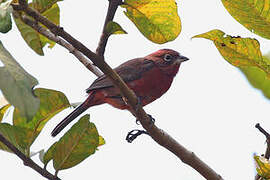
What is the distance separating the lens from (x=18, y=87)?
1723mm

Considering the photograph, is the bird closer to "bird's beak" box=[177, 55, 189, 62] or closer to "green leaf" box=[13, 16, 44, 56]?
"bird's beak" box=[177, 55, 189, 62]

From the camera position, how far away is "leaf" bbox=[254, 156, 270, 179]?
233 cm

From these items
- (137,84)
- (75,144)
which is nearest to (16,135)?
(75,144)

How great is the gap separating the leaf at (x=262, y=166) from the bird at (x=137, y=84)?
252 cm

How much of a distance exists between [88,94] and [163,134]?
2.69 metres

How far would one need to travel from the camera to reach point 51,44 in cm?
373

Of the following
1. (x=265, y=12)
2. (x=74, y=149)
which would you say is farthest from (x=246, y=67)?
(x=74, y=149)

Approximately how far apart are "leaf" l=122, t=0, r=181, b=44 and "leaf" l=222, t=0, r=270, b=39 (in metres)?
0.51

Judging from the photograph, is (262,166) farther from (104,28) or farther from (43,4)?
(43,4)

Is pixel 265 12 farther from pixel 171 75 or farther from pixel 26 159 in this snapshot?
pixel 171 75

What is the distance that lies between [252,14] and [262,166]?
792mm

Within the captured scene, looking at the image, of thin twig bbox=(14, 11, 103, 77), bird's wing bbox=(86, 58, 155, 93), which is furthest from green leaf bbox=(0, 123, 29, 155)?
bird's wing bbox=(86, 58, 155, 93)

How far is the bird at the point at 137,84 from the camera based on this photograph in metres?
5.19

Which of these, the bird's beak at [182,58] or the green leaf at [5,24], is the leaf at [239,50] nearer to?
the green leaf at [5,24]
